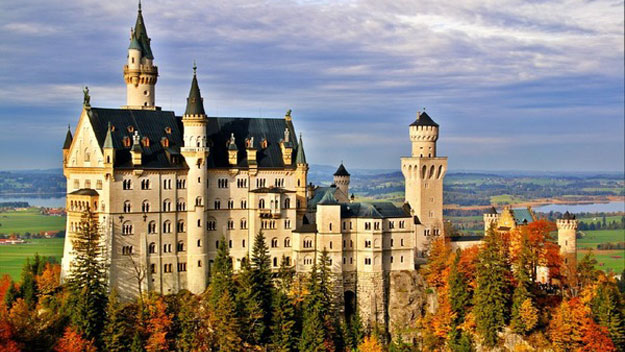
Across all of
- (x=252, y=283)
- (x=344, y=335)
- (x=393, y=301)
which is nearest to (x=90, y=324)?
(x=252, y=283)

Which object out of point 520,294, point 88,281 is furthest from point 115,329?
point 520,294

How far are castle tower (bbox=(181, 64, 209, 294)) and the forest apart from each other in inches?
117

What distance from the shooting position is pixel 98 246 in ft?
302

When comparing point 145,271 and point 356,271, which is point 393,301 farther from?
point 145,271

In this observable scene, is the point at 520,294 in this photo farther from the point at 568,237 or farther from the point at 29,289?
the point at 29,289

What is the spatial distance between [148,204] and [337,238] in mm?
Answer: 20536

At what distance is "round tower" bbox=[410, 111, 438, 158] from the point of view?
366 ft

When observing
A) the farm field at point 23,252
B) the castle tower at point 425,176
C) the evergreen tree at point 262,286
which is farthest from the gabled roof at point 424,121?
the farm field at point 23,252

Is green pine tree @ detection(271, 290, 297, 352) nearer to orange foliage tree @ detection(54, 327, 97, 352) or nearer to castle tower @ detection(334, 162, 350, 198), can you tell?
orange foliage tree @ detection(54, 327, 97, 352)

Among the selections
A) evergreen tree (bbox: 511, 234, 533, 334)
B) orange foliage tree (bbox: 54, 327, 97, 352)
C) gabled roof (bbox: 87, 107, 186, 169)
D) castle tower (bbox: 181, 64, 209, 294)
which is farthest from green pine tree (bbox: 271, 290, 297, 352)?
evergreen tree (bbox: 511, 234, 533, 334)

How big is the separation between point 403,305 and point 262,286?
55.0ft

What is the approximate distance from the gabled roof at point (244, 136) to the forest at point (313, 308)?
10048mm

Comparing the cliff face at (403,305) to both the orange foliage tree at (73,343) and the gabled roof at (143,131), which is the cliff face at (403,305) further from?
the orange foliage tree at (73,343)

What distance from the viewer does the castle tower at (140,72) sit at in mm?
102875
